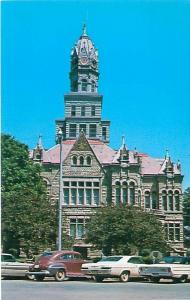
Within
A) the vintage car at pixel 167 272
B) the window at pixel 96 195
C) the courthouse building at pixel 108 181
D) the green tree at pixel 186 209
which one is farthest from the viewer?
the window at pixel 96 195

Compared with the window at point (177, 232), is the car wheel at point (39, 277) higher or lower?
lower

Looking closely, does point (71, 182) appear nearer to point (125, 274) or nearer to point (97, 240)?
point (97, 240)

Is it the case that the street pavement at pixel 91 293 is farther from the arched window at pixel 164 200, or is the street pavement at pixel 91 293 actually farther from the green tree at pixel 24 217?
the arched window at pixel 164 200

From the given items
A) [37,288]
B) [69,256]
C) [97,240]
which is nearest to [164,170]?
[97,240]

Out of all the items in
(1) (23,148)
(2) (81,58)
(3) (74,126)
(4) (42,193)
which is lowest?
(4) (42,193)

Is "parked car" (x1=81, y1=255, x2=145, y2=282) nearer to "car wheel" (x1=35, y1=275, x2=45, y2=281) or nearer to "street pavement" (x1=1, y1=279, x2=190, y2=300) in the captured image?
"car wheel" (x1=35, y1=275, x2=45, y2=281)

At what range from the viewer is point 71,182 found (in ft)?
121

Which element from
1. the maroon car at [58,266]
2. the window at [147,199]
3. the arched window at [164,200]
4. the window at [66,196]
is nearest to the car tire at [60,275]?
the maroon car at [58,266]

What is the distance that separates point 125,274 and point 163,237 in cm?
1356

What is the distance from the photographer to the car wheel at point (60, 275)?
15.3m

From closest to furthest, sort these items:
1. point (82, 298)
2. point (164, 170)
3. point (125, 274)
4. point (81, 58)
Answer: point (82, 298) < point (125, 274) < point (164, 170) < point (81, 58)

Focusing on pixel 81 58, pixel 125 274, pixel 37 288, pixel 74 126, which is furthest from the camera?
pixel 81 58

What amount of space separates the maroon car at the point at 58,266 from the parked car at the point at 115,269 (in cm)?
34

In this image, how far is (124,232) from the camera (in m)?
26.6
